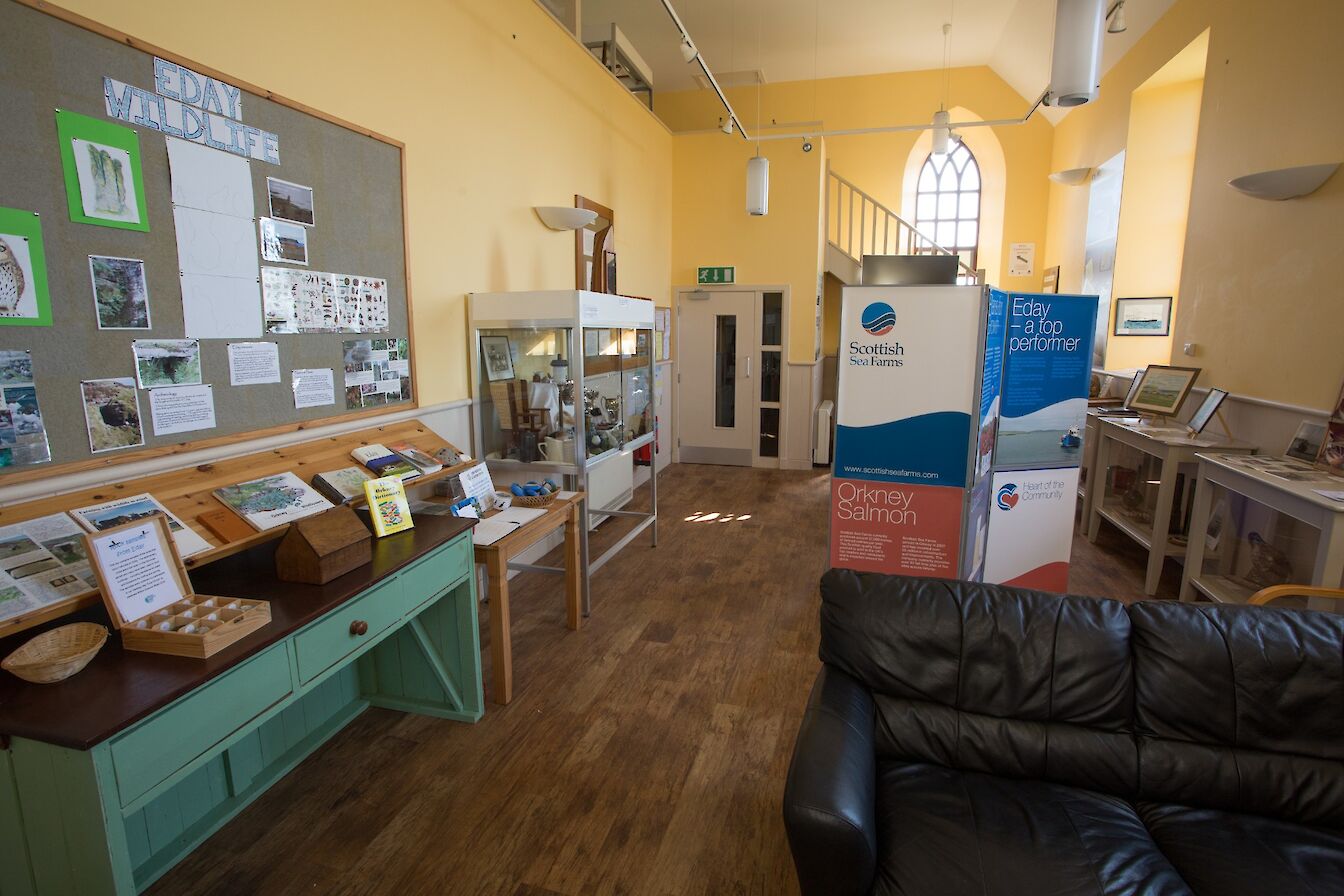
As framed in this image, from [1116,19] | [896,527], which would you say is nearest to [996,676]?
[896,527]

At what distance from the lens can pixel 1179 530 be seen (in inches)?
170

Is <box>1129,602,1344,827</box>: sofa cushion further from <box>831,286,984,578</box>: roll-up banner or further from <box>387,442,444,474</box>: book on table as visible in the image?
<box>387,442,444,474</box>: book on table

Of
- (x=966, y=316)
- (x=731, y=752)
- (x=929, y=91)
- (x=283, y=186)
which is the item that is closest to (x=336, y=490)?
(x=283, y=186)

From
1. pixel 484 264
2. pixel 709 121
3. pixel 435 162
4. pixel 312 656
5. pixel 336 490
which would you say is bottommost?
pixel 312 656

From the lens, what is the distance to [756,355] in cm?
753

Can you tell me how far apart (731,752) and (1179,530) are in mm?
3509

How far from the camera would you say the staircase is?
7.75 meters

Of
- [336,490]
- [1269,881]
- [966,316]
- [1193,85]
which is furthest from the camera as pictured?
[1193,85]

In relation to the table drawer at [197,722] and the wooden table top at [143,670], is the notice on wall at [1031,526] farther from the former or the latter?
the table drawer at [197,722]

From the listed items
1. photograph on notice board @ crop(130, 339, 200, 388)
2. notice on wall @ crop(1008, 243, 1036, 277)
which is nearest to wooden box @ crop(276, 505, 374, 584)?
photograph on notice board @ crop(130, 339, 200, 388)

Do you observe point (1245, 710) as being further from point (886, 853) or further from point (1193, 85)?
point (1193, 85)

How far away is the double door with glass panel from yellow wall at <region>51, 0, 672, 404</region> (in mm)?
2258

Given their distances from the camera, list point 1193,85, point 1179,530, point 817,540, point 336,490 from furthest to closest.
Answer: point 1193,85, point 817,540, point 1179,530, point 336,490

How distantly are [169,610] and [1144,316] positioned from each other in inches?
275
